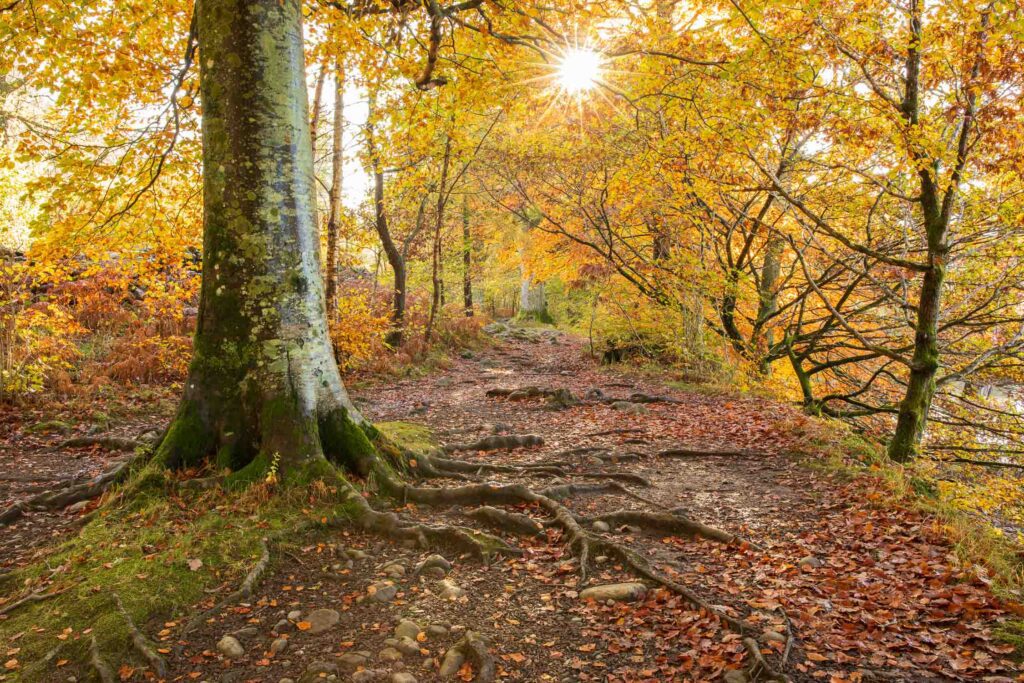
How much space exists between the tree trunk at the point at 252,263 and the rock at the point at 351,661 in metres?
2.05

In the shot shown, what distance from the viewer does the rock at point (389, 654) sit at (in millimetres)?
3174

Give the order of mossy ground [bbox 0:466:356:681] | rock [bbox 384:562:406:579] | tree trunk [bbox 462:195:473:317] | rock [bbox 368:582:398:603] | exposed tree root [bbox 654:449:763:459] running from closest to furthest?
1. mossy ground [bbox 0:466:356:681]
2. rock [bbox 368:582:398:603]
3. rock [bbox 384:562:406:579]
4. exposed tree root [bbox 654:449:763:459]
5. tree trunk [bbox 462:195:473:317]

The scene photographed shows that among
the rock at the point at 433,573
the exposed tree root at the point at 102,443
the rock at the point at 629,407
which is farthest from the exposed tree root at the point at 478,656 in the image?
the rock at the point at 629,407

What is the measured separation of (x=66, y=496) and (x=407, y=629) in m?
3.96

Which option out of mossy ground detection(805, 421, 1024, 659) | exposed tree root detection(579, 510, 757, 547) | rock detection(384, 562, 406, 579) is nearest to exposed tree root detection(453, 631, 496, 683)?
rock detection(384, 562, 406, 579)

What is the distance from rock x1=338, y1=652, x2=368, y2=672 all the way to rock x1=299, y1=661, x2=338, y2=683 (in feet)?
0.16

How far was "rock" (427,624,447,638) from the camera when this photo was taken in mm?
3426

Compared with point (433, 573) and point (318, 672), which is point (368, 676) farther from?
point (433, 573)

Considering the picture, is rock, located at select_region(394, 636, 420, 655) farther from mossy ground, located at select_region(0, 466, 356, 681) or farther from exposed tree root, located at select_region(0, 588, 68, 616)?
→ exposed tree root, located at select_region(0, 588, 68, 616)

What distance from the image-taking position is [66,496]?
17.0 ft

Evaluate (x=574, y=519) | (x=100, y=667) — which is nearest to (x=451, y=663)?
(x=100, y=667)

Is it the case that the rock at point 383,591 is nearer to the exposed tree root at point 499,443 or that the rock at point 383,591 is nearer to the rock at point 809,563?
the rock at point 809,563

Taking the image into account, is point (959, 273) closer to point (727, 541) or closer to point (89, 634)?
point (727, 541)

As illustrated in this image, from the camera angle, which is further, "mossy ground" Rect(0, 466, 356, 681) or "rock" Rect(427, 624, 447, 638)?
"rock" Rect(427, 624, 447, 638)
